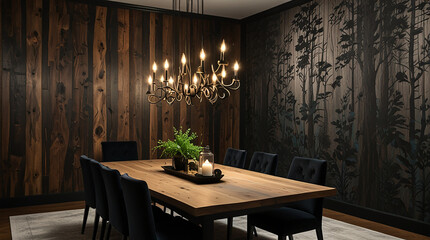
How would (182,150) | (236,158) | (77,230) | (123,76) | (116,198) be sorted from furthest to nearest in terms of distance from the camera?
(123,76), (236,158), (77,230), (182,150), (116,198)

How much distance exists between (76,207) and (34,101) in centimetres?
146

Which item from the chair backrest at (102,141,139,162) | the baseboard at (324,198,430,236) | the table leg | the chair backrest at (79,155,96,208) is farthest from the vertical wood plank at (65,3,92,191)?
the table leg

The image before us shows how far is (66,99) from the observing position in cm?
529

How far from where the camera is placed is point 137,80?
18.8 ft

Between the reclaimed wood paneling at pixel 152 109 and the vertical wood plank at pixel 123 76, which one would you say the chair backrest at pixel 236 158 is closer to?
the reclaimed wood paneling at pixel 152 109

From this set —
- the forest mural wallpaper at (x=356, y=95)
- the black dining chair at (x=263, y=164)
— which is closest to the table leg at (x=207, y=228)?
the black dining chair at (x=263, y=164)

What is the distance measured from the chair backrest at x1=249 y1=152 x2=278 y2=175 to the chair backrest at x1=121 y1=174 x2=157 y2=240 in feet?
5.36

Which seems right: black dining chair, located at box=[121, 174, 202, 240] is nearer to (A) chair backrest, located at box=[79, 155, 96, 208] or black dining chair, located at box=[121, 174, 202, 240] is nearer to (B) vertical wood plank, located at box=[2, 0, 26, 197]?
(A) chair backrest, located at box=[79, 155, 96, 208]

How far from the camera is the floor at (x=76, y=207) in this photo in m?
3.90

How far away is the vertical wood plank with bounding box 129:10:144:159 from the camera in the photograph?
5695 mm

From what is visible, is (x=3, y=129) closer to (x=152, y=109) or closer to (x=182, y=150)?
(x=152, y=109)

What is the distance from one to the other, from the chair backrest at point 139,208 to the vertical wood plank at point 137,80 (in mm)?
3466

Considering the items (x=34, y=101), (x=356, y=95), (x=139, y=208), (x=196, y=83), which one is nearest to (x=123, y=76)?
(x=34, y=101)

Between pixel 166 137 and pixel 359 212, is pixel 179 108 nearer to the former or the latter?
pixel 166 137
